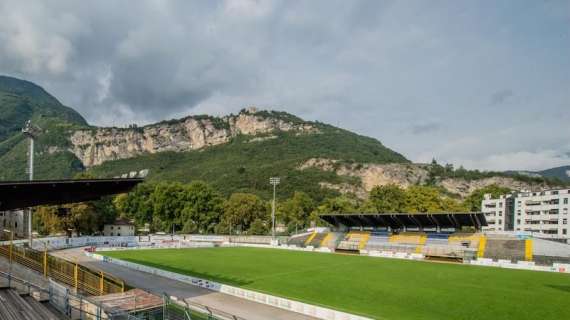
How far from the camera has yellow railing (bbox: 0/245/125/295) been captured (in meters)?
16.5

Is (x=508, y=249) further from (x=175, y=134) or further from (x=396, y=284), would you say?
(x=175, y=134)

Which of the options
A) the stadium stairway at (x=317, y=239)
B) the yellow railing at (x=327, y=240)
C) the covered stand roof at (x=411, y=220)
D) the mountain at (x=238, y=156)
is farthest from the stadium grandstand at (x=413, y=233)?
the mountain at (x=238, y=156)

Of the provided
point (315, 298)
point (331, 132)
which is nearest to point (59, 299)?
point (315, 298)

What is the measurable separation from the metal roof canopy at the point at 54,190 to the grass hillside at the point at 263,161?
8921 cm

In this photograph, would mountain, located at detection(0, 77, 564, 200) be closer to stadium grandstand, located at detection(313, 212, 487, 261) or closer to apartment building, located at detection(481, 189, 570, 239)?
apartment building, located at detection(481, 189, 570, 239)

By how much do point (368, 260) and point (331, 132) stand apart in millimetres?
145511

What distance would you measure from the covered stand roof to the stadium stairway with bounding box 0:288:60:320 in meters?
42.1

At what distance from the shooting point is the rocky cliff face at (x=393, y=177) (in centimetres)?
12838

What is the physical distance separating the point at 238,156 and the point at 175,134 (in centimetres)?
5709

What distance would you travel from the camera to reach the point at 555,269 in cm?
3525

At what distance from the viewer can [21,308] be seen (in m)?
12.0

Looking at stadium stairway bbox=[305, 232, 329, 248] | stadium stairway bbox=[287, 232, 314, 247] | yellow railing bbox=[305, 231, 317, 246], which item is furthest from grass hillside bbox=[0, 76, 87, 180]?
stadium stairway bbox=[305, 232, 329, 248]

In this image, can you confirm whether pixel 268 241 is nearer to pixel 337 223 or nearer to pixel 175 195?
pixel 337 223

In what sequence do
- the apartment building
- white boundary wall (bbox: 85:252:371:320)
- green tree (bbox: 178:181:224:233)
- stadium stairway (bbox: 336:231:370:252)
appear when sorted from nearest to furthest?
white boundary wall (bbox: 85:252:371:320) < stadium stairway (bbox: 336:231:370:252) < the apartment building < green tree (bbox: 178:181:224:233)
